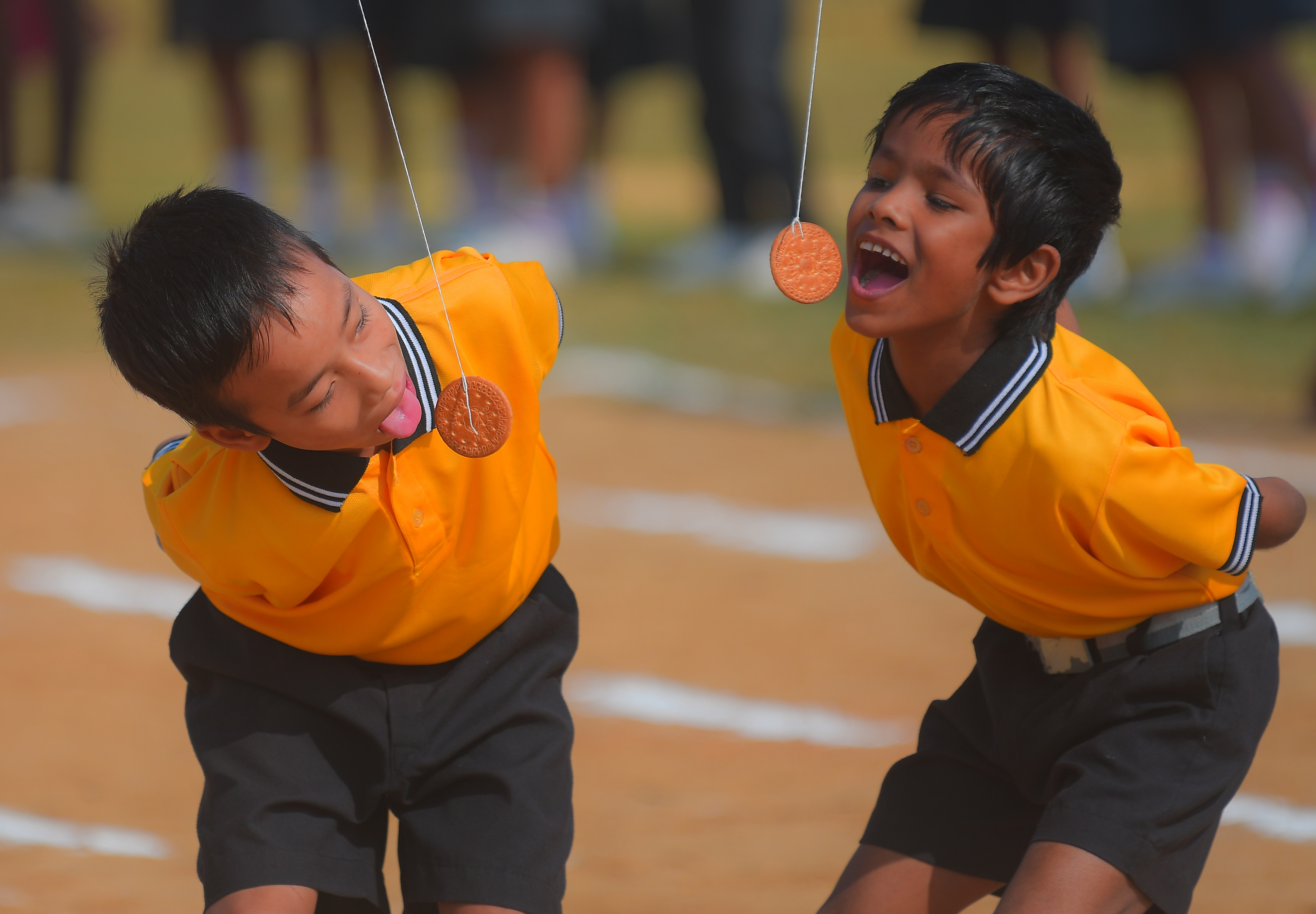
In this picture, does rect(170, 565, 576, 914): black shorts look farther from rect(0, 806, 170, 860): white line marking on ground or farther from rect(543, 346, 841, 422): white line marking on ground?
rect(543, 346, 841, 422): white line marking on ground

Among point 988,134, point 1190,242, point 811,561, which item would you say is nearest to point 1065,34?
point 1190,242

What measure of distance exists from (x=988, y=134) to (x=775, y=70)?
515 cm

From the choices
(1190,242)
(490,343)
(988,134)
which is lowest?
(1190,242)

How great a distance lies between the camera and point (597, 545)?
11.6 feet

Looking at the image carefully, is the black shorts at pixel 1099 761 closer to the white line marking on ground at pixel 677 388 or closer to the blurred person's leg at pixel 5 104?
the white line marking on ground at pixel 677 388

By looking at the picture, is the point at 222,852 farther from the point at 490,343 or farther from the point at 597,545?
the point at 597,545

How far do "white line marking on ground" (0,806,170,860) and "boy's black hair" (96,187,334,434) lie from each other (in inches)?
36.8

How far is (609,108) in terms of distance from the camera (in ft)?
26.6

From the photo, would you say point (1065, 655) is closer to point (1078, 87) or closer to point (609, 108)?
point (1078, 87)

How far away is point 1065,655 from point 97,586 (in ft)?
7.61

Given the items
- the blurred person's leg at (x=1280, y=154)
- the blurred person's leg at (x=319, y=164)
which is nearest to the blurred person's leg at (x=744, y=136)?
the blurred person's leg at (x=319, y=164)

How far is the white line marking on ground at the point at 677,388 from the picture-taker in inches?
180

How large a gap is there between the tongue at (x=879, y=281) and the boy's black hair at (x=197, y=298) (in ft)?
2.04

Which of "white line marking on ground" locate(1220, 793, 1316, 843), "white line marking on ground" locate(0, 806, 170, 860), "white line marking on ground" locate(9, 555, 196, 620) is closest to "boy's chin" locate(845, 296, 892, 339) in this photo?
"white line marking on ground" locate(1220, 793, 1316, 843)
